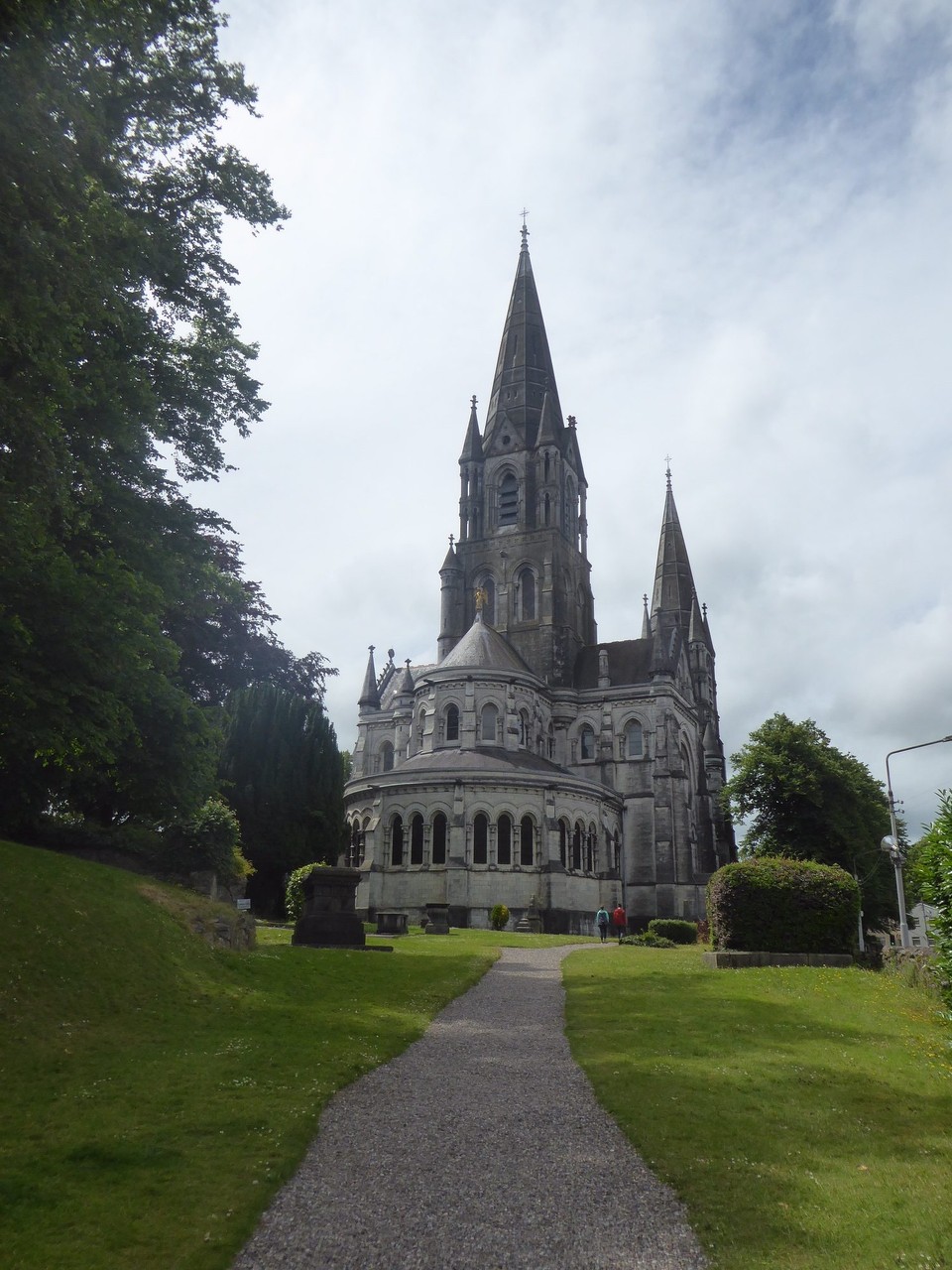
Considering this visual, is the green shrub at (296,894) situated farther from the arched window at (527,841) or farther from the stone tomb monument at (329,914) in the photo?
the arched window at (527,841)

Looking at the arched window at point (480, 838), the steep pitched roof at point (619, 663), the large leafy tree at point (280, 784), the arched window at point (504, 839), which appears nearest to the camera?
the large leafy tree at point (280, 784)

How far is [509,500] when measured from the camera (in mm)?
63031

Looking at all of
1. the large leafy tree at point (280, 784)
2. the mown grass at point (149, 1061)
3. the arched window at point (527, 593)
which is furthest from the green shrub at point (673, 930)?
the arched window at point (527, 593)

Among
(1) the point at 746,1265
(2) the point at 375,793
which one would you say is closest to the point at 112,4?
(1) the point at 746,1265

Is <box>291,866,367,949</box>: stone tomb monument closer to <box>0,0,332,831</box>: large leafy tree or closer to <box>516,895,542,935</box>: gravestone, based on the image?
<box>0,0,332,831</box>: large leafy tree

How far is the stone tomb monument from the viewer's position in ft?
74.0

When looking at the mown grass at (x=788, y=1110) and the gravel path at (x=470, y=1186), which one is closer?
the gravel path at (x=470, y=1186)

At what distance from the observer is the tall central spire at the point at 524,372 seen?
212ft

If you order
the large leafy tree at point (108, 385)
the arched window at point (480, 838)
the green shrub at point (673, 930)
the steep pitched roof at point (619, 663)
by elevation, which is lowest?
the green shrub at point (673, 930)

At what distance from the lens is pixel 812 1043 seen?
39.0ft

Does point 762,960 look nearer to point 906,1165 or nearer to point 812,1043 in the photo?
point 812,1043

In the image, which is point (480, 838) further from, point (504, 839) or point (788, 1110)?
point (788, 1110)

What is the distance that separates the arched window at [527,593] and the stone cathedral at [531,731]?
13 centimetres

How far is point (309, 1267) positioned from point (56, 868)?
428 inches
